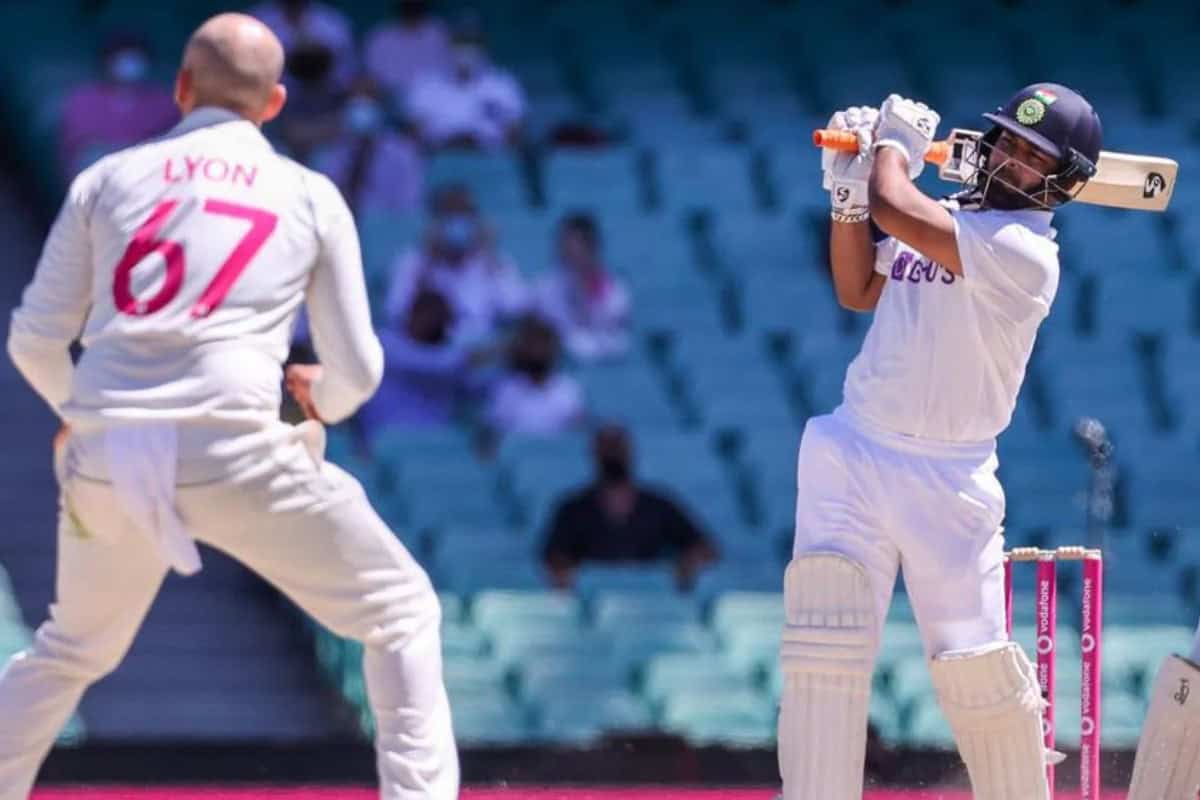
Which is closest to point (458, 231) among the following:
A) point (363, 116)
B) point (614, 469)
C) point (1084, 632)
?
point (363, 116)

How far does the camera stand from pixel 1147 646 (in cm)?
805

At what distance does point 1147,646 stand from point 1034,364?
68.6 inches

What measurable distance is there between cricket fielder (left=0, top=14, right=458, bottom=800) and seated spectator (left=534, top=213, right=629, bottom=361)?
5.02m

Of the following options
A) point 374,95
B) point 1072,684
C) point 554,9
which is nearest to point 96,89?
point 374,95

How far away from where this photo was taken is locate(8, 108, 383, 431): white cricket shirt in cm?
424

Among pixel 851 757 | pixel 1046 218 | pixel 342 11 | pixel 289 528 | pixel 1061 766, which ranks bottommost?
pixel 1061 766

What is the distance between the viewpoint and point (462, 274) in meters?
9.37

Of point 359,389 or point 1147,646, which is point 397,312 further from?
point 359,389

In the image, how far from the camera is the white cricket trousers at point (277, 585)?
14.0 feet

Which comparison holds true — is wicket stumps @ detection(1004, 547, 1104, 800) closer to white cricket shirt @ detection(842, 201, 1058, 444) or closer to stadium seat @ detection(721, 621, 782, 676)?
white cricket shirt @ detection(842, 201, 1058, 444)

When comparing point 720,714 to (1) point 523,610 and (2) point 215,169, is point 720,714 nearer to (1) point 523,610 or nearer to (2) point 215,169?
(1) point 523,610

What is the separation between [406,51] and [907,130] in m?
5.68

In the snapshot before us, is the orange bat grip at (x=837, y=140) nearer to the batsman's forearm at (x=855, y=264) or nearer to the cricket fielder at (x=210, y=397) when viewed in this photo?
the batsman's forearm at (x=855, y=264)

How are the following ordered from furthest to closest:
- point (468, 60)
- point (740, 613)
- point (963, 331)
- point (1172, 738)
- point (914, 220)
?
point (468, 60), point (740, 613), point (1172, 738), point (963, 331), point (914, 220)
